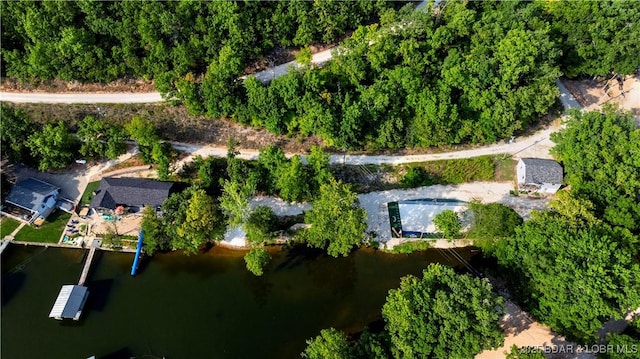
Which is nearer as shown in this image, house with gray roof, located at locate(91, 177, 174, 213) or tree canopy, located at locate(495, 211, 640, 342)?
tree canopy, located at locate(495, 211, 640, 342)

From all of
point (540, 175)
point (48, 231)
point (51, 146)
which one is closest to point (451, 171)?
point (540, 175)

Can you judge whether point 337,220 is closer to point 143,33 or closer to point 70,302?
point 70,302

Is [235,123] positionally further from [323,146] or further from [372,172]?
[372,172]

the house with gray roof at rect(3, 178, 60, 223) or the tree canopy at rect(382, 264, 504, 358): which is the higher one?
the house with gray roof at rect(3, 178, 60, 223)

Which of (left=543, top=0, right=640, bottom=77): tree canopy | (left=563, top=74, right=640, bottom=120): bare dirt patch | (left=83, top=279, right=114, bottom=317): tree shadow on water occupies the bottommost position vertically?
(left=83, top=279, right=114, bottom=317): tree shadow on water

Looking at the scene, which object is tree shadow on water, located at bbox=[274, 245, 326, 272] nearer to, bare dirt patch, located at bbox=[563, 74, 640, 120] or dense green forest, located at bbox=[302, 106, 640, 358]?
dense green forest, located at bbox=[302, 106, 640, 358]

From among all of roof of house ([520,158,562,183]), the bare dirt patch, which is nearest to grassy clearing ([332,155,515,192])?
roof of house ([520,158,562,183])

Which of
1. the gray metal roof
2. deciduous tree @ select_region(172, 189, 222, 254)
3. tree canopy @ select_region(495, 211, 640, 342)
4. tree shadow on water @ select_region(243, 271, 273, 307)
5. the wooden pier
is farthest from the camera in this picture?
the wooden pier

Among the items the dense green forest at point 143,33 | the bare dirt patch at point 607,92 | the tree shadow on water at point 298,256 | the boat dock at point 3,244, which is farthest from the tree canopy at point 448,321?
the boat dock at point 3,244
